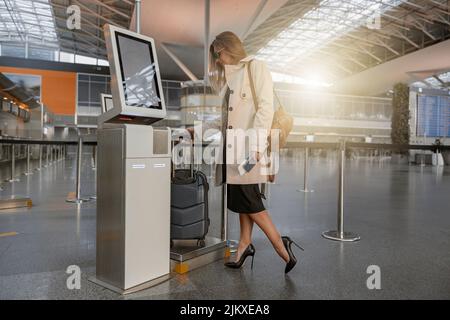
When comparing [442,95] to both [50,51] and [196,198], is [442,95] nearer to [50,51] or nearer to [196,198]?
[196,198]

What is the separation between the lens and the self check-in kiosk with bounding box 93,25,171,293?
2119 mm

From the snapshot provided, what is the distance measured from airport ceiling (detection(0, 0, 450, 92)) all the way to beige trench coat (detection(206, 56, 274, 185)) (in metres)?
14.0

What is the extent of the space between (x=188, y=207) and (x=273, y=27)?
83.3ft

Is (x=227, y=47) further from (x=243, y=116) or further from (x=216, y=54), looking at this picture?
(x=243, y=116)

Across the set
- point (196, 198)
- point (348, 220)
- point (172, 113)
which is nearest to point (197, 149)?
point (196, 198)

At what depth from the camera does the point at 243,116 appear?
8.23 ft

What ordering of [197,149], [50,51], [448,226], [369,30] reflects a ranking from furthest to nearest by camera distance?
[50,51] → [369,30] → [448,226] → [197,149]

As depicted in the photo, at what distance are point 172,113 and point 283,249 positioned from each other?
33867 millimetres

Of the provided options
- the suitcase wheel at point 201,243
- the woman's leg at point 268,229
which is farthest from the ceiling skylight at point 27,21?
the woman's leg at point 268,229

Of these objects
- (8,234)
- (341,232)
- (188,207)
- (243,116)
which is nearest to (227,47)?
(243,116)

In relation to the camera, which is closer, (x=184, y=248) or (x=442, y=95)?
(x=184, y=248)

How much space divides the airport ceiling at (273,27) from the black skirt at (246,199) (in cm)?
1438

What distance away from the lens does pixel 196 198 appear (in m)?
2.72
